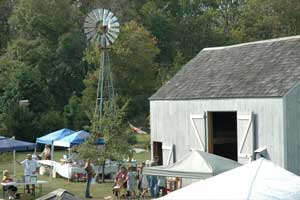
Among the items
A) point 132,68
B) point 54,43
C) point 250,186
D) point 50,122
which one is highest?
point 54,43

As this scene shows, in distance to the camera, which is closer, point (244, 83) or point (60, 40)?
point (244, 83)

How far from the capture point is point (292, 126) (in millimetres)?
20016

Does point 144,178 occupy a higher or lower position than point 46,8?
lower

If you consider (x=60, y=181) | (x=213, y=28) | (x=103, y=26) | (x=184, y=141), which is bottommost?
(x=60, y=181)

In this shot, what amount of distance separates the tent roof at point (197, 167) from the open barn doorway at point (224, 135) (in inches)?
296

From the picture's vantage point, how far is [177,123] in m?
24.8

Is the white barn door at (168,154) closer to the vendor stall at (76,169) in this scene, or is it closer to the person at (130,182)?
the vendor stall at (76,169)

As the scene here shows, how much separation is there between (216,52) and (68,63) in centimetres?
3890

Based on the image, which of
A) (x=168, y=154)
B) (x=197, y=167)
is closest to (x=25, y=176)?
(x=168, y=154)

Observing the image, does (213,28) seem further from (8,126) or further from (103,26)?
(103,26)

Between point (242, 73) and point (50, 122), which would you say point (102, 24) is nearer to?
point (242, 73)

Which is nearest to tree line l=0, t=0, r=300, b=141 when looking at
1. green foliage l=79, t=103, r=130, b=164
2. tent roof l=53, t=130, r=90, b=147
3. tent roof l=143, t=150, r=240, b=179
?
tent roof l=53, t=130, r=90, b=147

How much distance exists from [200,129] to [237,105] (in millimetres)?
2220

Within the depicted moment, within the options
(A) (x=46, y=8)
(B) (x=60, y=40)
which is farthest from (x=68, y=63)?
(A) (x=46, y=8)
